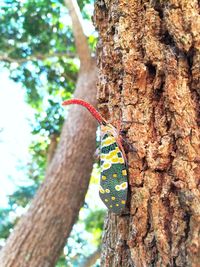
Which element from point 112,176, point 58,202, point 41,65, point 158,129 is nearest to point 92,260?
point 58,202

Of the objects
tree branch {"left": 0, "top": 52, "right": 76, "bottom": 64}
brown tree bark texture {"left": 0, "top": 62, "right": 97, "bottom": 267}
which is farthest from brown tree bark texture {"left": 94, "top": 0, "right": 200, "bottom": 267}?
tree branch {"left": 0, "top": 52, "right": 76, "bottom": 64}

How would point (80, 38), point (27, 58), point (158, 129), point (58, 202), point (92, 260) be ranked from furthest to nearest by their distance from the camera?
point (27, 58), point (92, 260), point (80, 38), point (58, 202), point (158, 129)

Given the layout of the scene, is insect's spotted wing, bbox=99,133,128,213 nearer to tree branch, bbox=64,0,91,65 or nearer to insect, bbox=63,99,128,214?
insect, bbox=63,99,128,214

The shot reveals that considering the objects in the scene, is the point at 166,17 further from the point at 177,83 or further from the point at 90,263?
the point at 90,263

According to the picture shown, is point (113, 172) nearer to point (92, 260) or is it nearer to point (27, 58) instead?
point (92, 260)

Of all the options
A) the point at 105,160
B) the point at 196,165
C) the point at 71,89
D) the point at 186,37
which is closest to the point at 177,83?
the point at 186,37

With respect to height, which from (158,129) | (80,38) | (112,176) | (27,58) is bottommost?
(112,176)
